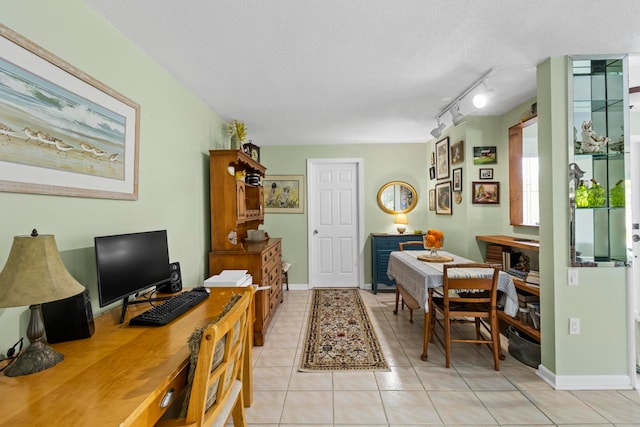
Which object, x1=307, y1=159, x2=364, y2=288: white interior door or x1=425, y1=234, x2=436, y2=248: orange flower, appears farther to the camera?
x1=307, y1=159, x2=364, y2=288: white interior door

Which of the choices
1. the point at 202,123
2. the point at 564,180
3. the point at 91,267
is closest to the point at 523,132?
the point at 564,180

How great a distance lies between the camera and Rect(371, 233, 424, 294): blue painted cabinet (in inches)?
173

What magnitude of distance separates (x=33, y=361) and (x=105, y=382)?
0.33 m

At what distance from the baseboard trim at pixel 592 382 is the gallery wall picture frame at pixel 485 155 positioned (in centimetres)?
224

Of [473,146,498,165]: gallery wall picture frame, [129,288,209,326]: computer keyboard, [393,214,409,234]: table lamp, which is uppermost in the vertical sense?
[473,146,498,165]: gallery wall picture frame

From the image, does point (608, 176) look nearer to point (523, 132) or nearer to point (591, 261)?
point (591, 261)

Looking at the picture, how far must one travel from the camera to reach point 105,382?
3.15 feet

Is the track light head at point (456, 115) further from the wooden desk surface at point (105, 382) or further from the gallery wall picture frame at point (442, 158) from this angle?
the wooden desk surface at point (105, 382)

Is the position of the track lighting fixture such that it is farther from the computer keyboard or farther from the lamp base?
the lamp base

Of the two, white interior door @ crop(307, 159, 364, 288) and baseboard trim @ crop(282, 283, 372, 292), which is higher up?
white interior door @ crop(307, 159, 364, 288)

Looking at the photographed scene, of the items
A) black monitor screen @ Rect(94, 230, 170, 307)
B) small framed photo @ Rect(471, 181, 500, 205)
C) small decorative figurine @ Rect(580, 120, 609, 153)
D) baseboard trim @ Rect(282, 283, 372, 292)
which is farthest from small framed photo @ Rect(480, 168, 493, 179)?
black monitor screen @ Rect(94, 230, 170, 307)

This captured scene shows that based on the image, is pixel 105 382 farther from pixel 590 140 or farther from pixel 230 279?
pixel 590 140

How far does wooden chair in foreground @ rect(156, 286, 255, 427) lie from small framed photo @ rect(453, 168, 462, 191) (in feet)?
10.2

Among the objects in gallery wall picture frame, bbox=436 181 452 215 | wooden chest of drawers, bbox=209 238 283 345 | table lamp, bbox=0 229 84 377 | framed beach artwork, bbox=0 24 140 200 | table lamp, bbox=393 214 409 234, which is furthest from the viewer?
table lamp, bbox=393 214 409 234
